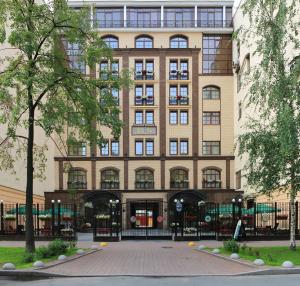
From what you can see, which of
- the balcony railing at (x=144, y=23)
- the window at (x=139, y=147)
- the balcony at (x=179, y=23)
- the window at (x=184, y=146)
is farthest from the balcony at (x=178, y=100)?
the balcony railing at (x=144, y=23)

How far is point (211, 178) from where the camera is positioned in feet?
197

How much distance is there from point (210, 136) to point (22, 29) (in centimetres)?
4259

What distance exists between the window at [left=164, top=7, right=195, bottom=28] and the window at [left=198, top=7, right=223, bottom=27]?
3.03 ft

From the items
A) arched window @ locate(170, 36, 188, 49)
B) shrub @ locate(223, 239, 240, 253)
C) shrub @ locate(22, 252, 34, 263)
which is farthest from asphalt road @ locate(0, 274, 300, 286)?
arched window @ locate(170, 36, 188, 49)

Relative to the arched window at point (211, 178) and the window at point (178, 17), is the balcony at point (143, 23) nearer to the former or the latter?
the window at point (178, 17)

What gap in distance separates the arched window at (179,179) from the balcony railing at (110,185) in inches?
230

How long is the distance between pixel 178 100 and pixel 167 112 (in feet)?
5.85

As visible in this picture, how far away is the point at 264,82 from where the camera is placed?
22.1 m

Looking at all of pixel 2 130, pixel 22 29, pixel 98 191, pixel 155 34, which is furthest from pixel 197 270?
pixel 155 34

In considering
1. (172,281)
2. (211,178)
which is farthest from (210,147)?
(172,281)

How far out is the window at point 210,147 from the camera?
198 ft

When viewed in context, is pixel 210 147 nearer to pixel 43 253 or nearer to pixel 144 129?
pixel 144 129

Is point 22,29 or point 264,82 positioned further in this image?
point 264,82

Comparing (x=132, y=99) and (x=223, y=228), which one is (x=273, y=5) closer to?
(x=223, y=228)
